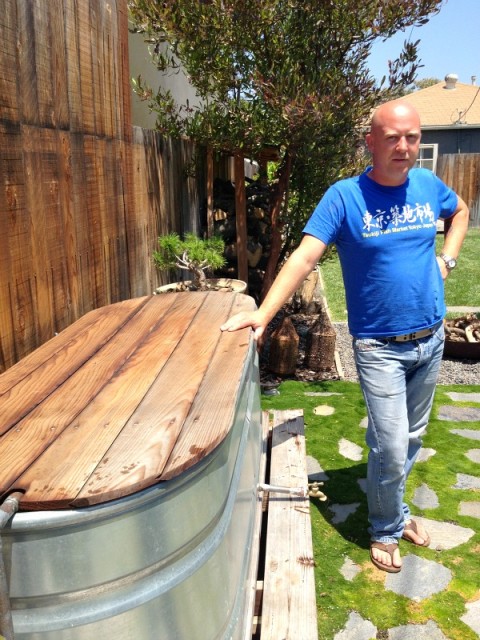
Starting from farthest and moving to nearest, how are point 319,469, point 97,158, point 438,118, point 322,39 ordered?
point 438,118
point 322,39
point 319,469
point 97,158

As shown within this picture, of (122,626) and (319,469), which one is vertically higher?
(122,626)

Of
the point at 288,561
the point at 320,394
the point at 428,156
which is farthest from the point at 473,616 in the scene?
the point at 428,156

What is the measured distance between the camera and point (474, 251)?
13.7 m

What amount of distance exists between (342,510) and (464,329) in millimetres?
3699

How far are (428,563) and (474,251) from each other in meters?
11.5

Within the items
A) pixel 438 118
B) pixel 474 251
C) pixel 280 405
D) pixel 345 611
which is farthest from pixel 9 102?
pixel 438 118

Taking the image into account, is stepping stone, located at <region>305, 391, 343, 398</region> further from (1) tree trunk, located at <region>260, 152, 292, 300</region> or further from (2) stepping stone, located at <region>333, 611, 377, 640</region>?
(2) stepping stone, located at <region>333, 611, 377, 640</region>

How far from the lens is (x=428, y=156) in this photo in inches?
846

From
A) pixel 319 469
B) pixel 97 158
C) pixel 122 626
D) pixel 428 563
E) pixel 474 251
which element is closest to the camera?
pixel 122 626

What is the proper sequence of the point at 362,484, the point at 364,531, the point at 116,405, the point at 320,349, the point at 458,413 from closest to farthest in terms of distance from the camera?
1. the point at 116,405
2. the point at 364,531
3. the point at 362,484
4. the point at 458,413
5. the point at 320,349

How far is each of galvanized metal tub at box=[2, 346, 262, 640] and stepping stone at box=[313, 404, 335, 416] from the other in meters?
3.74

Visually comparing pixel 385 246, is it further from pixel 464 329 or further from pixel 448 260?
pixel 464 329

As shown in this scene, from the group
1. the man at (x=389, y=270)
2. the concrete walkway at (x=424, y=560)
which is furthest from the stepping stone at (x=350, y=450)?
the man at (x=389, y=270)

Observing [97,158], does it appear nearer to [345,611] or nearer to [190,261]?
[190,261]
